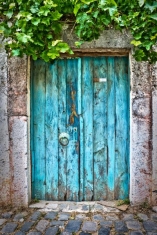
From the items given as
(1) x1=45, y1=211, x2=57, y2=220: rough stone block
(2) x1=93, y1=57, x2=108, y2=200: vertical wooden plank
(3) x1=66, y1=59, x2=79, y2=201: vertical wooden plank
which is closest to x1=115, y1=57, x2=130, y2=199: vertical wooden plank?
(2) x1=93, y1=57, x2=108, y2=200: vertical wooden plank

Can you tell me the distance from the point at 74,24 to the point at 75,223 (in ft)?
7.49

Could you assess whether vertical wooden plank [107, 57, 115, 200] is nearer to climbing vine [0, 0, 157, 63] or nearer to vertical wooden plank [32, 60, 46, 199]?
climbing vine [0, 0, 157, 63]

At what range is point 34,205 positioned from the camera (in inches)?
137

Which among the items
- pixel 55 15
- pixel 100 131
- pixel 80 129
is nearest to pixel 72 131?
pixel 80 129

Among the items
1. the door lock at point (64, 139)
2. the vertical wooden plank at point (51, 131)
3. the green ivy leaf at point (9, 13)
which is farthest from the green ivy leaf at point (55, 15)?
the door lock at point (64, 139)

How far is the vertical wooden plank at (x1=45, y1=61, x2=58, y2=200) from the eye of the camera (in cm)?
354

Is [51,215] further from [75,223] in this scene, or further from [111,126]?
[111,126]

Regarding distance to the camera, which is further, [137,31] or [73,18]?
[73,18]

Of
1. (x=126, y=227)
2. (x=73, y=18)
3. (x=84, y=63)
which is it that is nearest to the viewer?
(x=126, y=227)

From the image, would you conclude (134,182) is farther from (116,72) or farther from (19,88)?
(19,88)

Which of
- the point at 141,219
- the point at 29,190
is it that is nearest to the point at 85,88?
the point at 29,190

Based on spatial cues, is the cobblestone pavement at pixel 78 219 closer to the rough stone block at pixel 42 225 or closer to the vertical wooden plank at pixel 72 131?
the rough stone block at pixel 42 225

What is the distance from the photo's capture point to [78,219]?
3131 millimetres

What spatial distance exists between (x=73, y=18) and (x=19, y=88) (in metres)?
1.08
